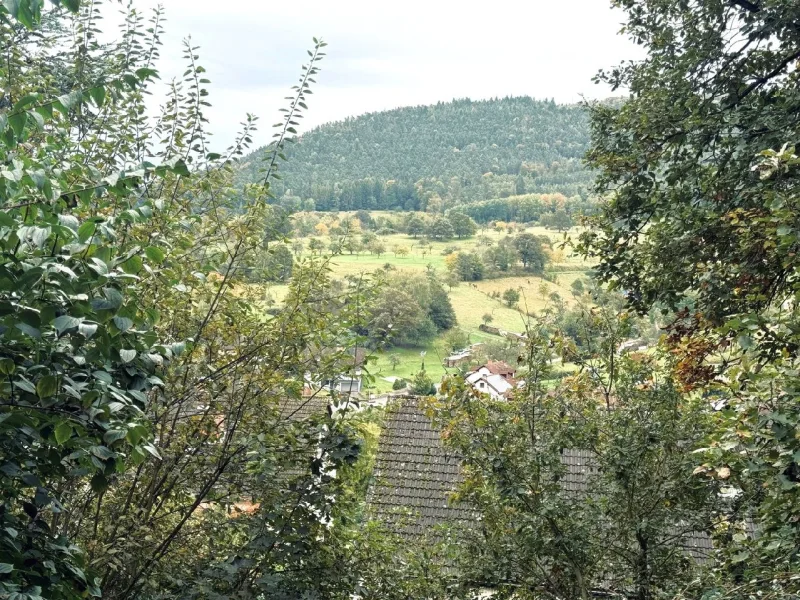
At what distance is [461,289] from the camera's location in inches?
2030

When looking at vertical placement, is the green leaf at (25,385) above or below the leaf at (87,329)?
below

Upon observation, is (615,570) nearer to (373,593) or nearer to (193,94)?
(373,593)

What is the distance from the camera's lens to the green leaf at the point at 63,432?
2311 millimetres

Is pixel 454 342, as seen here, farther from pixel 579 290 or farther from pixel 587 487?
pixel 587 487

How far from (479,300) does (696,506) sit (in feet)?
123

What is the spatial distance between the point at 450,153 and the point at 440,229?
1274 inches

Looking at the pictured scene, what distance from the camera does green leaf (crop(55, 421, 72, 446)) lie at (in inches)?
91.0

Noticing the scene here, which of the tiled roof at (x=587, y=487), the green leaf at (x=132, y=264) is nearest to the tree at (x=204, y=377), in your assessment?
the green leaf at (x=132, y=264)

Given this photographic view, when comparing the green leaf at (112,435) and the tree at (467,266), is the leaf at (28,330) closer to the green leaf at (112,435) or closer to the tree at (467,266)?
the green leaf at (112,435)

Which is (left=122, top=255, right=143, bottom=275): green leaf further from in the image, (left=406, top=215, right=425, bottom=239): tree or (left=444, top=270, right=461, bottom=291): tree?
(left=406, top=215, right=425, bottom=239): tree

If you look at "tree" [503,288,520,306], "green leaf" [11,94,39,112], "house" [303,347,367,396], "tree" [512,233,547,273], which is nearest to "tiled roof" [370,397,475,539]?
"tree" [503,288,520,306]

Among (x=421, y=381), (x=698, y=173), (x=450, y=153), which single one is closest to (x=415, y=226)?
(x=450, y=153)

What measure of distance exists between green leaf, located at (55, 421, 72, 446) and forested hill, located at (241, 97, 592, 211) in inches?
2724

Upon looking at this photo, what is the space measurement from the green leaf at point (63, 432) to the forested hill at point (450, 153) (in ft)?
227
